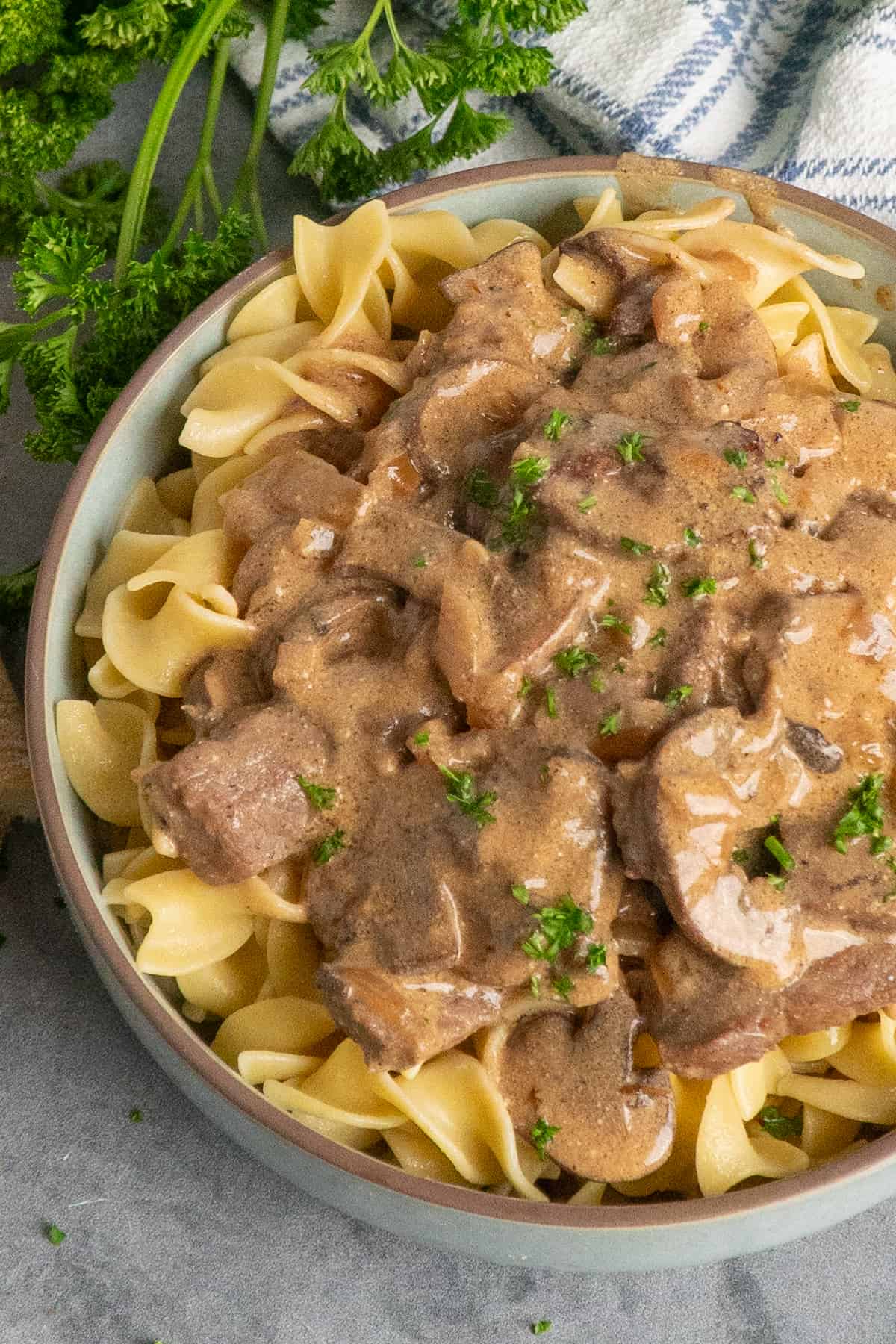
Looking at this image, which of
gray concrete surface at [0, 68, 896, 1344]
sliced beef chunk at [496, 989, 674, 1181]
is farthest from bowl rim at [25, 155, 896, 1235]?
gray concrete surface at [0, 68, 896, 1344]

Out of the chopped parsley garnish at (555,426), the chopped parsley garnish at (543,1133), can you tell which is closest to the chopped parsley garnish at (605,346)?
the chopped parsley garnish at (555,426)

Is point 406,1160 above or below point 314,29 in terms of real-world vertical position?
below

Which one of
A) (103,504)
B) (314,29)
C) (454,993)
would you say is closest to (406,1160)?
(454,993)

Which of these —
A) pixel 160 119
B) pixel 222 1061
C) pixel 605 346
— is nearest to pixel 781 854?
pixel 222 1061

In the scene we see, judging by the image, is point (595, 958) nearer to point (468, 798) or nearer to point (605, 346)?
point (468, 798)

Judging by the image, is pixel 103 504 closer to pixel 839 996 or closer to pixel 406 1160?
pixel 406 1160

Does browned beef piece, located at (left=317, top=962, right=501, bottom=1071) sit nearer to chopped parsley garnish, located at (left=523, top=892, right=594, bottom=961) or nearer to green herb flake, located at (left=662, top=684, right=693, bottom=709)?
chopped parsley garnish, located at (left=523, top=892, right=594, bottom=961)
